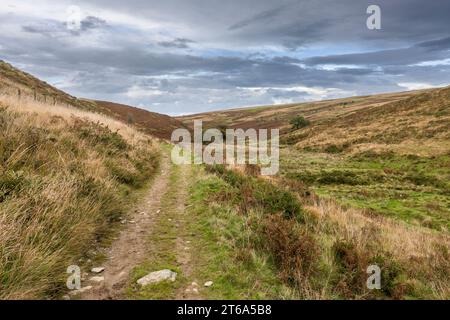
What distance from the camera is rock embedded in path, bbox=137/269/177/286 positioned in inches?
231

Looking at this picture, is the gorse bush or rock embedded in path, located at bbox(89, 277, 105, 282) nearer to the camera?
rock embedded in path, located at bbox(89, 277, 105, 282)

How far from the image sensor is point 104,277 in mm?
6043

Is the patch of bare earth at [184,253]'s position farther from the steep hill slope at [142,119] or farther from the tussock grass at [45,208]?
the steep hill slope at [142,119]

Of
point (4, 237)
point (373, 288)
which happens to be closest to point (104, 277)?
point (4, 237)

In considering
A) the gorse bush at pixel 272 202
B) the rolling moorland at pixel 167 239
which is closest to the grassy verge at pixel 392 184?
the rolling moorland at pixel 167 239

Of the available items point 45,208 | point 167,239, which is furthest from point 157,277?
point 45,208

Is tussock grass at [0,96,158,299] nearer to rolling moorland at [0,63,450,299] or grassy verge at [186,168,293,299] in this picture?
rolling moorland at [0,63,450,299]

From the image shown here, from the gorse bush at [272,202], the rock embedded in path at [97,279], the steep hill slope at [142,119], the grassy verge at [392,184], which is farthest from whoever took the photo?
the steep hill slope at [142,119]

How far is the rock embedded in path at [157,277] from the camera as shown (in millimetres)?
5863

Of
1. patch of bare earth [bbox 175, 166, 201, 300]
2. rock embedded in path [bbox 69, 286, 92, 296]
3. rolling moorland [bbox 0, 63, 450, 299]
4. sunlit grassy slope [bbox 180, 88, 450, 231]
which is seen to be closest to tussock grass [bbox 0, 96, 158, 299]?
rolling moorland [bbox 0, 63, 450, 299]

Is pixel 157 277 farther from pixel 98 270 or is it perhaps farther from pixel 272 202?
pixel 272 202
